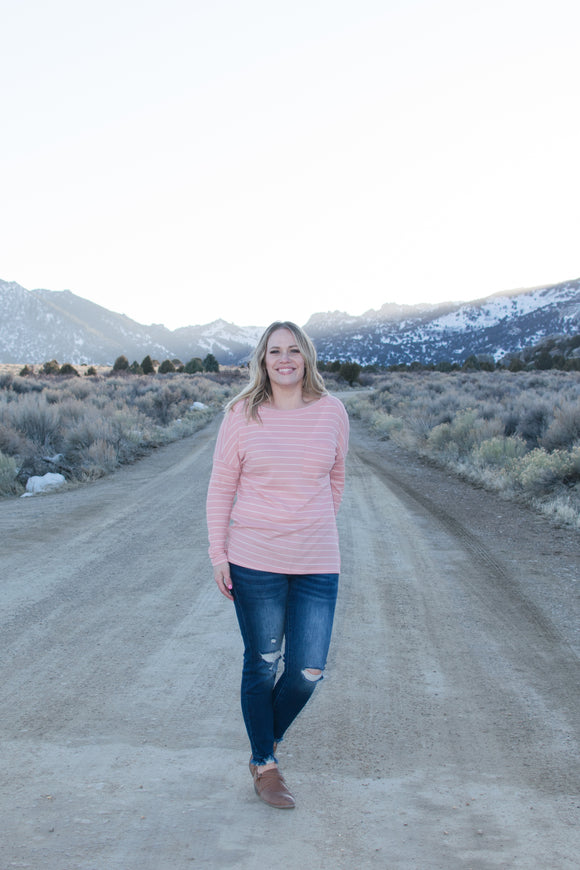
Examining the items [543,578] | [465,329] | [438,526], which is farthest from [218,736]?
[465,329]

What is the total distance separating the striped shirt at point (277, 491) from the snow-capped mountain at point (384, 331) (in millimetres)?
95521

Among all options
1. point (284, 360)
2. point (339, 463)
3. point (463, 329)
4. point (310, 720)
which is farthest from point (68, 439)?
point (463, 329)

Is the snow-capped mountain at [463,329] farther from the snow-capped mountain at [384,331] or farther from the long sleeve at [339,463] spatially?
the long sleeve at [339,463]

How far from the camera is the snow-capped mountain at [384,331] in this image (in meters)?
123

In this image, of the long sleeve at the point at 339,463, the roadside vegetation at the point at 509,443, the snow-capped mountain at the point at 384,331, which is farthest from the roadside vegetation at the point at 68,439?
the snow-capped mountain at the point at 384,331

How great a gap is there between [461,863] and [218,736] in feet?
4.65

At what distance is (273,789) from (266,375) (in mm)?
1793

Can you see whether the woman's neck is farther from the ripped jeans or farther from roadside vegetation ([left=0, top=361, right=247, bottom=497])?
roadside vegetation ([left=0, top=361, right=247, bottom=497])

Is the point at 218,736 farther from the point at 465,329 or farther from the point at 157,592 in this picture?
the point at 465,329

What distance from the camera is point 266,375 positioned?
317cm

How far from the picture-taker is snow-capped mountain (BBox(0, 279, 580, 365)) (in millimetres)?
122938

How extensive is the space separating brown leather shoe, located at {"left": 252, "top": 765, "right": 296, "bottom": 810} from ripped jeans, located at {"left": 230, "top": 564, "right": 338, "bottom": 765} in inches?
2.3

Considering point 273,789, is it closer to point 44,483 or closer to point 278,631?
point 278,631

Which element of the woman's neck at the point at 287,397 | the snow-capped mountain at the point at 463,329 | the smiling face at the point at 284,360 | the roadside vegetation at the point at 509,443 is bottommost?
the roadside vegetation at the point at 509,443
